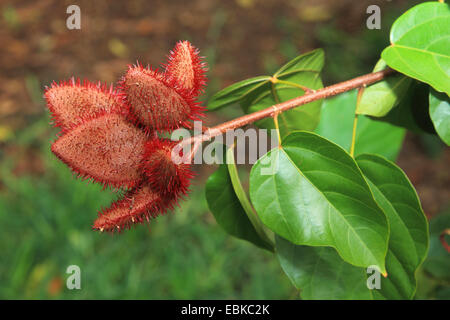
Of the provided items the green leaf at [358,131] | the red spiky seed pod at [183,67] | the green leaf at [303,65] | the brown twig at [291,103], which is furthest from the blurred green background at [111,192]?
the red spiky seed pod at [183,67]

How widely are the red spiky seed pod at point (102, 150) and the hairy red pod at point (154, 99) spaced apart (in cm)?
4

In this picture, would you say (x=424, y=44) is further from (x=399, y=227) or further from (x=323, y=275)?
(x=323, y=275)

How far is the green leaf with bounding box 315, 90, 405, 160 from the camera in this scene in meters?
1.49

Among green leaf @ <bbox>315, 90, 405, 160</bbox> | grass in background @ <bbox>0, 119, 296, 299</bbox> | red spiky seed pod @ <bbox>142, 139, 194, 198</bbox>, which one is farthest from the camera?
grass in background @ <bbox>0, 119, 296, 299</bbox>


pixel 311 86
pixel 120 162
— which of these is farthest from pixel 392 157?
pixel 120 162

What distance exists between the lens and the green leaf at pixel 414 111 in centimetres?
113

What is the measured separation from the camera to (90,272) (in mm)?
2873

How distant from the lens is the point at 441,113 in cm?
98

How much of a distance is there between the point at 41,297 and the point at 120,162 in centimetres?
223

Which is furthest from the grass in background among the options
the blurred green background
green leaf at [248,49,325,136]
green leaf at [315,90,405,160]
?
green leaf at [248,49,325,136]

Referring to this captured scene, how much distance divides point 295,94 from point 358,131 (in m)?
0.36

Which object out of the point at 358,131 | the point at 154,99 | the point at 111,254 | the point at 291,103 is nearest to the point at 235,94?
the point at 291,103

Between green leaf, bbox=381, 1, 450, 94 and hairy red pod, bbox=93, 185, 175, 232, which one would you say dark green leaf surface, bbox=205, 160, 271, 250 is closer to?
hairy red pod, bbox=93, 185, 175, 232

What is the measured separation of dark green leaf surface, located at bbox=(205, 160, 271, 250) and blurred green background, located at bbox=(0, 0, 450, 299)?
1.72 m
